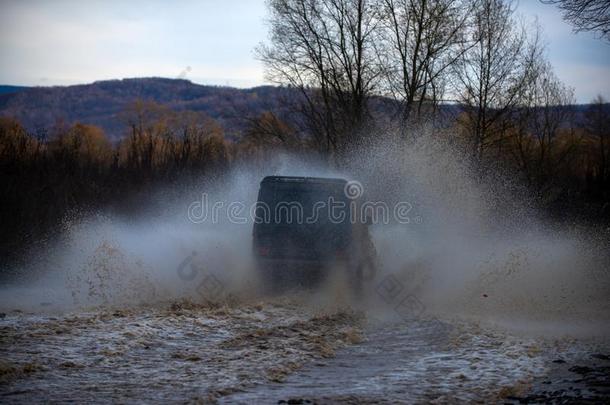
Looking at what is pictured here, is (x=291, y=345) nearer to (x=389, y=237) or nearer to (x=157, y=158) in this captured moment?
(x=389, y=237)

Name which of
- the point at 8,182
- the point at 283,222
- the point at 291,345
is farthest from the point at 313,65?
the point at 291,345

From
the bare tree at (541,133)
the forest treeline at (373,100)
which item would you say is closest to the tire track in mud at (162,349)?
the forest treeline at (373,100)

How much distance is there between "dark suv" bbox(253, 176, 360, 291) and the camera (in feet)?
37.3

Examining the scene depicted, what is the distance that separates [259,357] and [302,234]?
4.28 m

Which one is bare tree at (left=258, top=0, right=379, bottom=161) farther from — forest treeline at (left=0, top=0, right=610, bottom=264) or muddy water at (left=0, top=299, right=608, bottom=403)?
muddy water at (left=0, top=299, right=608, bottom=403)

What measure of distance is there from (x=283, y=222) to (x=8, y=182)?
339 inches

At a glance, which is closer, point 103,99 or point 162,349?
point 162,349

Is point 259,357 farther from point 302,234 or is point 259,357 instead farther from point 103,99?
point 103,99

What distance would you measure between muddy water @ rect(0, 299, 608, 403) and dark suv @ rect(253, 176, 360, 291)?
126 centimetres

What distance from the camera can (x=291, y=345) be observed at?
8094 millimetres

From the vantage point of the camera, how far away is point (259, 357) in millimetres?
7426

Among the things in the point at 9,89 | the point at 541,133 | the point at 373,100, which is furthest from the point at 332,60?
the point at 9,89

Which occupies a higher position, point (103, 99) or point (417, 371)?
point (103, 99)

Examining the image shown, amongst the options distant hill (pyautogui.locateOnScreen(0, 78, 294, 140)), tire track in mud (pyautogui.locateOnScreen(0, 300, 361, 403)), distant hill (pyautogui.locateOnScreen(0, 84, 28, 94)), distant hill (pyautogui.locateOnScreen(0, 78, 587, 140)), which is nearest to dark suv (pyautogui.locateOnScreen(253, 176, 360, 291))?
tire track in mud (pyautogui.locateOnScreen(0, 300, 361, 403))
